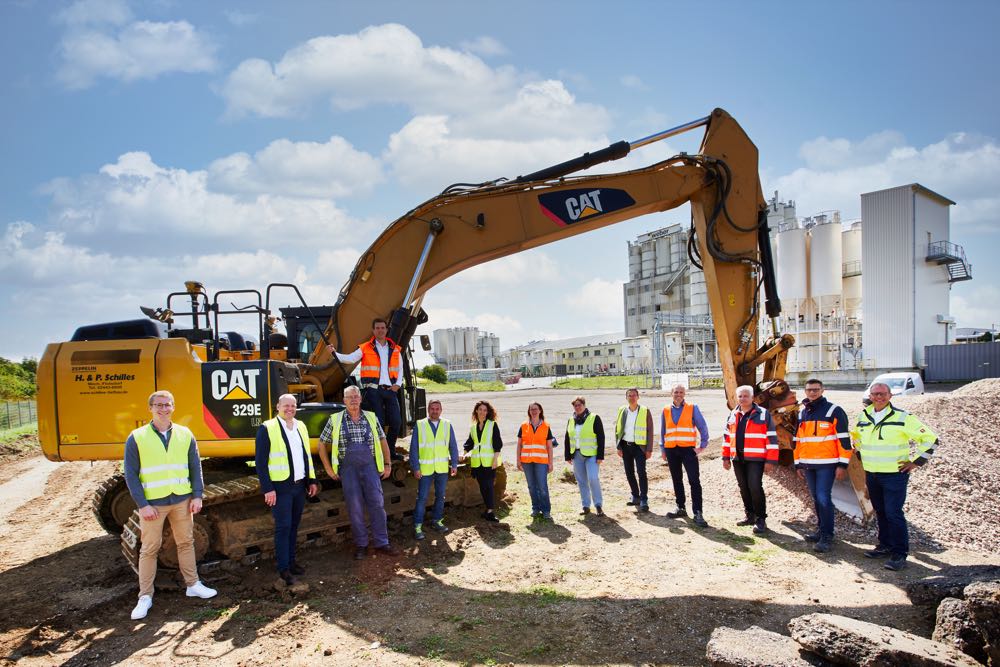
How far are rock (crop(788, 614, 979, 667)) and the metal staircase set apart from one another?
123ft

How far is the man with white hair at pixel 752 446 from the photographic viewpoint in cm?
741

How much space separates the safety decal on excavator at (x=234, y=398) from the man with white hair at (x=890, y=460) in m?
6.40

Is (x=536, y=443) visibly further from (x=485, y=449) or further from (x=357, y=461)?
(x=357, y=461)

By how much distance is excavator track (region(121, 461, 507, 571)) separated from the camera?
627 cm

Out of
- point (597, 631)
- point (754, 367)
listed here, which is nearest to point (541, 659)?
point (597, 631)

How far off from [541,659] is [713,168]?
5.98 metres

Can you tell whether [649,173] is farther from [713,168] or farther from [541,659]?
[541,659]

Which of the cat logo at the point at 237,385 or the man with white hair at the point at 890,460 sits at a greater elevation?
the cat logo at the point at 237,385

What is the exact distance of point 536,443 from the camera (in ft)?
26.5

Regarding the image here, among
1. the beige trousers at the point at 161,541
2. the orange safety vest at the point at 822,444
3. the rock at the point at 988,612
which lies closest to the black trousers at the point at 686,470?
the orange safety vest at the point at 822,444

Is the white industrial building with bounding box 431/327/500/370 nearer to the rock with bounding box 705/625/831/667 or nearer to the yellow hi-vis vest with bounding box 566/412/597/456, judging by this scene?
the yellow hi-vis vest with bounding box 566/412/597/456

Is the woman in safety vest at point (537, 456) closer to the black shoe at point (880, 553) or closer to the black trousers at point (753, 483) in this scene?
the black trousers at point (753, 483)

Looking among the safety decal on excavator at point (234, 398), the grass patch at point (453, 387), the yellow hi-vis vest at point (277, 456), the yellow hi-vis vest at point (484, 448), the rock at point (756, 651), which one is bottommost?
the grass patch at point (453, 387)

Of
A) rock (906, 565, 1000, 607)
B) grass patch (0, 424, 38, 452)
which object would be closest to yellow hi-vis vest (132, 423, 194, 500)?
rock (906, 565, 1000, 607)
